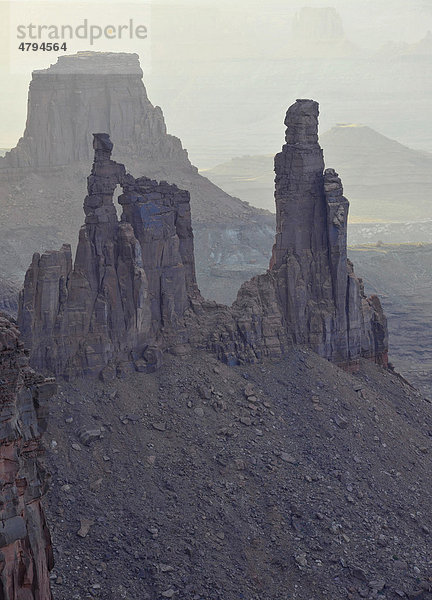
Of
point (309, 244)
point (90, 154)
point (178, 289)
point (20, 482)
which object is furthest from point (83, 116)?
point (20, 482)

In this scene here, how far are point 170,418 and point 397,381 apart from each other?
14.0 m

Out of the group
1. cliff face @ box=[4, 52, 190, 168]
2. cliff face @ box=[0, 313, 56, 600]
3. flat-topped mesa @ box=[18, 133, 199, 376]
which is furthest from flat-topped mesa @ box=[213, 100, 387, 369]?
cliff face @ box=[4, 52, 190, 168]

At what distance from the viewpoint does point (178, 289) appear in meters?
57.8

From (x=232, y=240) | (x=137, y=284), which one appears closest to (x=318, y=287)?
(x=137, y=284)

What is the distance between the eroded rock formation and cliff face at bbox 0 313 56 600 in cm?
2458

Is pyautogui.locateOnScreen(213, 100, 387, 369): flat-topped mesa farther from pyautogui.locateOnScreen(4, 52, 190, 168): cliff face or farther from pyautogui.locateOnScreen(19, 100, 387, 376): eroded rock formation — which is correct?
pyautogui.locateOnScreen(4, 52, 190, 168): cliff face

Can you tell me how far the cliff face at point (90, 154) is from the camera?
145m

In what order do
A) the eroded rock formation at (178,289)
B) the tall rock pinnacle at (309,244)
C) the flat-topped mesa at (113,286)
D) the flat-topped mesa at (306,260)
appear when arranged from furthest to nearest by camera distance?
the tall rock pinnacle at (309,244), the flat-topped mesa at (306,260), the eroded rock formation at (178,289), the flat-topped mesa at (113,286)

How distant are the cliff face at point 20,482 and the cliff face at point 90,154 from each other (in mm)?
111880

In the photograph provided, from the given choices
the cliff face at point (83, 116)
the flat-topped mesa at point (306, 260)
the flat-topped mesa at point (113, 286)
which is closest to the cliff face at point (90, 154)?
the cliff face at point (83, 116)

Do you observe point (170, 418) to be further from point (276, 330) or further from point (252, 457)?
point (276, 330)

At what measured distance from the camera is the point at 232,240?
490 ft

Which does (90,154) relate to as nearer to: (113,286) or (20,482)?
(113,286)

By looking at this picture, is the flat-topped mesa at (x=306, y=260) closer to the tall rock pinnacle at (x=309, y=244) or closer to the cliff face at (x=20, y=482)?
the tall rock pinnacle at (x=309, y=244)
